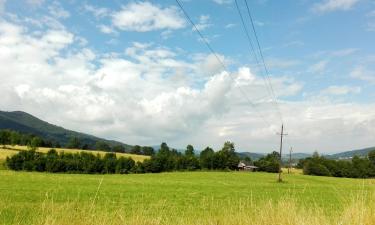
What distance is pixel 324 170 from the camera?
118812mm

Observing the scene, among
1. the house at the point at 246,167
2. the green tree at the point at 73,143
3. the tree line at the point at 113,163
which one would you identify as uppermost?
the green tree at the point at 73,143

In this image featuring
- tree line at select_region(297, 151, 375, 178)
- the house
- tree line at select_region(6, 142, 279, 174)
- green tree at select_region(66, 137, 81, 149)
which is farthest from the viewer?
green tree at select_region(66, 137, 81, 149)

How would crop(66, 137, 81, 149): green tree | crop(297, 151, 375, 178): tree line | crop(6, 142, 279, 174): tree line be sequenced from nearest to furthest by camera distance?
1. crop(6, 142, 279, 174): tree line
2. crop(297, 151, 375, 178): tree line
3. crop(66, 137, 81, 149): green tree

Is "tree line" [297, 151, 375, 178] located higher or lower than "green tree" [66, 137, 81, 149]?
lower

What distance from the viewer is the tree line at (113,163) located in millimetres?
91500

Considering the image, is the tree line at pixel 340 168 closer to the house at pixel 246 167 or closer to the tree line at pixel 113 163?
the tree line at pixel 113 163

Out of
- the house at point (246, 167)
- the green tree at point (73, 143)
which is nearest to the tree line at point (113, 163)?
the house at point (246, 167)

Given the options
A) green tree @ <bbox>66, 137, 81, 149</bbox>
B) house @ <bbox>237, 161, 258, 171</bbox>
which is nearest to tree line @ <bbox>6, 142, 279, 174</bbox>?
house @ <bbox>237, 161, 258, 171</bbox>

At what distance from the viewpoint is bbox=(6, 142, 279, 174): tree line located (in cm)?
9150

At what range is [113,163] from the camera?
330 feet

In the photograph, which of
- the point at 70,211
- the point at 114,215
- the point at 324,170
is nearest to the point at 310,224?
the point at 114,215

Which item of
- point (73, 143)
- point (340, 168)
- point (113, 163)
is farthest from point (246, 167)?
point (73, 143)

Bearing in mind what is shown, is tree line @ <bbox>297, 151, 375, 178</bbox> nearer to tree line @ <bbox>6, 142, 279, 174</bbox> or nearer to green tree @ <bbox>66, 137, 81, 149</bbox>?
tree line @ <bbox>6, 142, 279, 174</bbox>

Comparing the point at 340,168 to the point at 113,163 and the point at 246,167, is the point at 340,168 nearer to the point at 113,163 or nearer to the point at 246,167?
the point at 246,167
